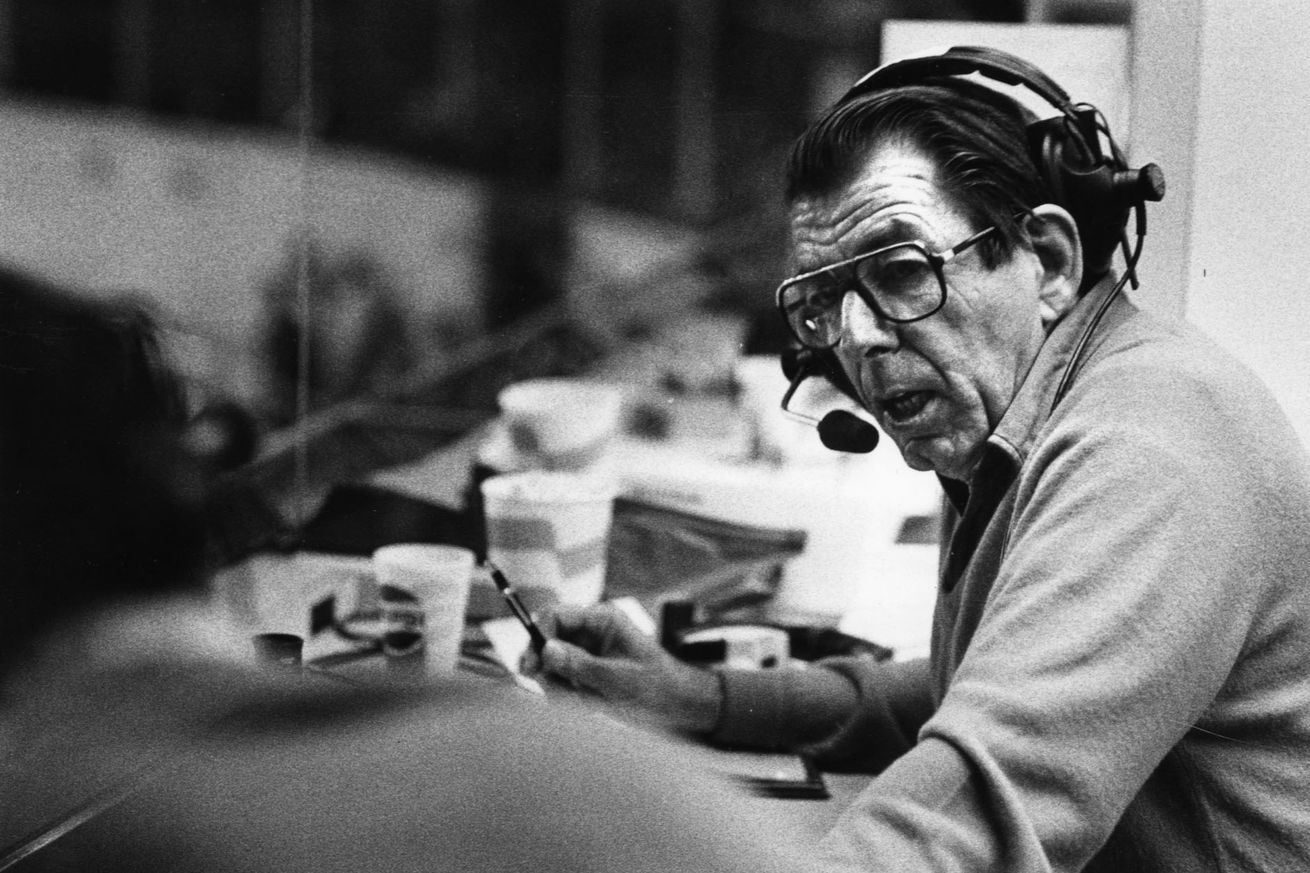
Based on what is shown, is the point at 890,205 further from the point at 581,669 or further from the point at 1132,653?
the point at 581,669

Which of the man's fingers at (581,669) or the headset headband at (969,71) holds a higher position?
the headset headband at (969,71)

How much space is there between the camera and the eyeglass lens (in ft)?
3.31

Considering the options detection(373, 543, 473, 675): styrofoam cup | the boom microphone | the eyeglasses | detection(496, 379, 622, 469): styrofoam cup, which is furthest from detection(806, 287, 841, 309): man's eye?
detection(496, 379, 622, 469): styrofoam cup

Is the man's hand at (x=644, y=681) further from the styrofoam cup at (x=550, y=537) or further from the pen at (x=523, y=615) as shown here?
the styrofoam cup at (x=550, y=537)

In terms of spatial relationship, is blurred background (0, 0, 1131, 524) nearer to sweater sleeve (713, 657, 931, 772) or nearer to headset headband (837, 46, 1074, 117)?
headset headband (837, 46, 1074, 117)

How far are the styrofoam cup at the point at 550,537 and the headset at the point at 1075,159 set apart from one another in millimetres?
747

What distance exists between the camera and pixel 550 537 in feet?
5.37

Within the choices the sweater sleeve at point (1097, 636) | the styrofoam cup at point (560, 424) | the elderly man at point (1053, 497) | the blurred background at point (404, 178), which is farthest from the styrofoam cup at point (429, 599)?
the sweater sleeve at point (1097, 636)

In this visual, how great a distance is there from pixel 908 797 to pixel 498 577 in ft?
2.43

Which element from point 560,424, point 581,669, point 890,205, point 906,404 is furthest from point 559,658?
point 560,424

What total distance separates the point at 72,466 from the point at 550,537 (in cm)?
97

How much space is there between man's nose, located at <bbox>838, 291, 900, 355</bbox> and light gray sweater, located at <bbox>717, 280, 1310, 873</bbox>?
11 centimetres

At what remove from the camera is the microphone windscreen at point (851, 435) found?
1240mm

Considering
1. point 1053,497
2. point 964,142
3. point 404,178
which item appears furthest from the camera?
point 404,178
